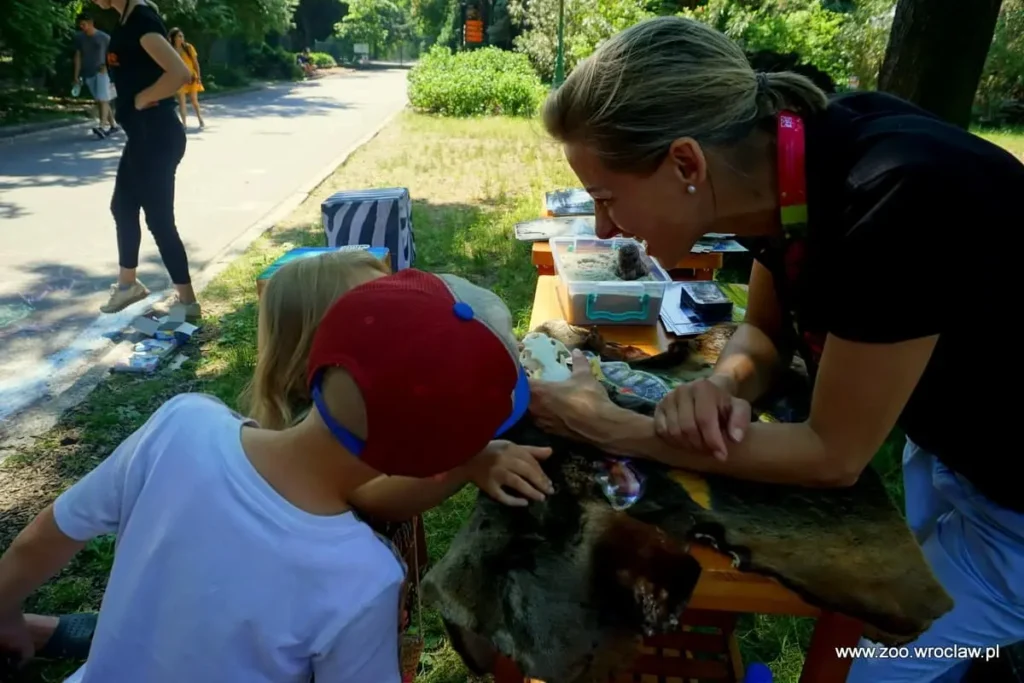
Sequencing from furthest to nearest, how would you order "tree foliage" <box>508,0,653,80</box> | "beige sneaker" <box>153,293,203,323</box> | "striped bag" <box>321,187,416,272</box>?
1. "tree foliage" <box>508,0,653,80</box>
2. "beige sneaker" <box>153,293,203,323</box>
3. "striped bag" <box>321,187,416,272</box>

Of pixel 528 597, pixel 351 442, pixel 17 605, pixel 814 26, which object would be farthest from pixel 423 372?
pixel 814 26

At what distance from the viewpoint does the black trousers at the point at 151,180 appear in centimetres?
408

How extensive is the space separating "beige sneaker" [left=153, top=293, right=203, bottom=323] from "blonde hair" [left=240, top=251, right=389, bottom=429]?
285 centimetres

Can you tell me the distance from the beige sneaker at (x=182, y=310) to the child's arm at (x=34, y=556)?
10.3ft

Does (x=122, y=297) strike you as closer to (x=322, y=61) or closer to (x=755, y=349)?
(x=755, y=349)

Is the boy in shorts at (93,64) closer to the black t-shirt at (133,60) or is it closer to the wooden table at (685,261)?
the black t-shirt at (133,60)

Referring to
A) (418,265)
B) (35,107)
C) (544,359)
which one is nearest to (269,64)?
(35,107)

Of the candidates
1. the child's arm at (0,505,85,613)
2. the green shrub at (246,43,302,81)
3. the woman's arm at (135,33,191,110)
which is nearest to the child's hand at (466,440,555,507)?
the child's arm at (0,505,85,613)

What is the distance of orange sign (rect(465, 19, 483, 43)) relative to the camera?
2592 cm

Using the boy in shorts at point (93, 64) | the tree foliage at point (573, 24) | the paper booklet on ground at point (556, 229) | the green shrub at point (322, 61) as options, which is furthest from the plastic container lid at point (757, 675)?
the green shrub at point (322, 61)

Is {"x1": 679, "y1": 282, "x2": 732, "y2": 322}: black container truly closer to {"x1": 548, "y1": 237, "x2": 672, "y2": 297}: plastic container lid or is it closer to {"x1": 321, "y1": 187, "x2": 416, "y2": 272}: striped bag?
{"x1": 548, "y1": 237, "x2": 672, "y2": 297}: plastic container lid

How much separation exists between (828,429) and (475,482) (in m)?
0.59

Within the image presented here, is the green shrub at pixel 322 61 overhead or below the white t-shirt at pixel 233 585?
below

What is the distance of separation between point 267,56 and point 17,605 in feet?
102
